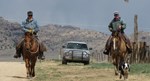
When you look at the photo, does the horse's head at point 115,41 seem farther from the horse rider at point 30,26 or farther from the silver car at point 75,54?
the silver car at point 75,54

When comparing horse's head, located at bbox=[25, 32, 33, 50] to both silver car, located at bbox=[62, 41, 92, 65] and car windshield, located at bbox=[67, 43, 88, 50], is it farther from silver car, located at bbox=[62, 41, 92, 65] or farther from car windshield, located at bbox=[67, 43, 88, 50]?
car windshield, located at bbox=[67, 43, 88, 50]

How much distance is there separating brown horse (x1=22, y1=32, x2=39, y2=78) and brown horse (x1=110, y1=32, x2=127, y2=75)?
10.6ft

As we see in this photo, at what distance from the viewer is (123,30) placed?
75.9 feet

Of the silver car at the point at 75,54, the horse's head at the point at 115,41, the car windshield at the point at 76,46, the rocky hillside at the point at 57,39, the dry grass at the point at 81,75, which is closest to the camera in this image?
the horse's head at the point at 115,41

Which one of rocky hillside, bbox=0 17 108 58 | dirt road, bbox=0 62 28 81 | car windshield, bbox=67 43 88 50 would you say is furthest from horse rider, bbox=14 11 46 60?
rocky hillside, bbox=0 17 108 58

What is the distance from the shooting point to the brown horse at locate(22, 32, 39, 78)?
77.3ft

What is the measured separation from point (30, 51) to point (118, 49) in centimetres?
364

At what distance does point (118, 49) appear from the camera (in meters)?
A: 22.5

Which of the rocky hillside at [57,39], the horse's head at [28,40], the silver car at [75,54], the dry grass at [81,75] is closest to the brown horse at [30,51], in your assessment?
the horse's head at [28,40]

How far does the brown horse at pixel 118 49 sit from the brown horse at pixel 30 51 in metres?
3.22

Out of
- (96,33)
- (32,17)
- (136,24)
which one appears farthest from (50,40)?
(32,17)

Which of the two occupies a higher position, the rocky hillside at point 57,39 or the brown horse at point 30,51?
the brown horse at point 30,51

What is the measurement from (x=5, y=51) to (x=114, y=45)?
5491 inches

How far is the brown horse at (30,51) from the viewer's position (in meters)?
23.6
